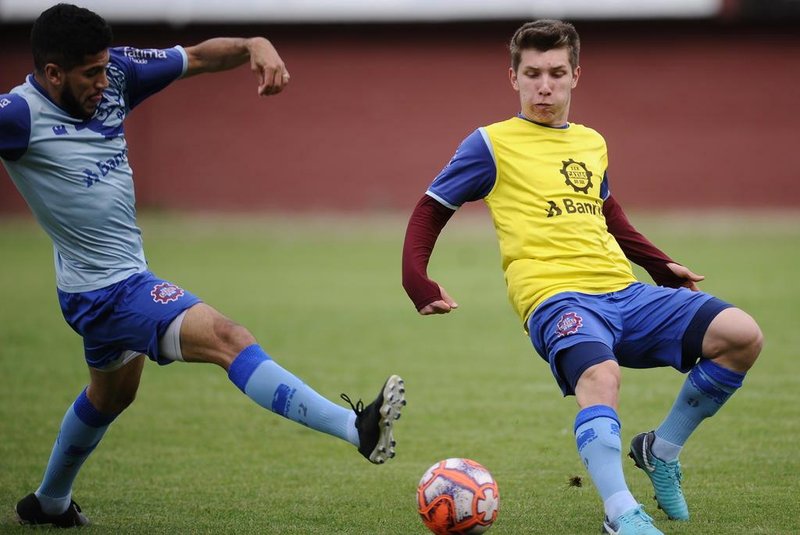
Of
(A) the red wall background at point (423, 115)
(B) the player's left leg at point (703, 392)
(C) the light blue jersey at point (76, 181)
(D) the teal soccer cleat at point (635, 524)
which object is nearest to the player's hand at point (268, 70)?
(C) the light blue jersey at point (76, 181)

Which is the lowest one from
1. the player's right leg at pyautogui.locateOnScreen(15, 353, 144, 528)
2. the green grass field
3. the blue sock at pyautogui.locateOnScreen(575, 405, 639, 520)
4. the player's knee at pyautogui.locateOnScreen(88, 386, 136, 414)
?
the green grass field

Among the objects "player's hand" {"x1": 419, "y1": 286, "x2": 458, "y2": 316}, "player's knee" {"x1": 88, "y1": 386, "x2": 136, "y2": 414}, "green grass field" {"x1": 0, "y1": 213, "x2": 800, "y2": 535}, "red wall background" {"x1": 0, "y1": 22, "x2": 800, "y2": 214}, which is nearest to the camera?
"player's hand" {"x1": 419, "y1": 286, "x2": 458, "y2": 316}

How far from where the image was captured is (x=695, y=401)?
504 cm

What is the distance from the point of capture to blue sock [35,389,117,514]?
5340mm

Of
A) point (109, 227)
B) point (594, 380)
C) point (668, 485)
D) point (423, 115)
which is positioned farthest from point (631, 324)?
point (423, 115)

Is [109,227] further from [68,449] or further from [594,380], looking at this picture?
[594,380]

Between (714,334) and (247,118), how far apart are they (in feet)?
85.4

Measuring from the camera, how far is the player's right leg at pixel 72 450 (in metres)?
5.31

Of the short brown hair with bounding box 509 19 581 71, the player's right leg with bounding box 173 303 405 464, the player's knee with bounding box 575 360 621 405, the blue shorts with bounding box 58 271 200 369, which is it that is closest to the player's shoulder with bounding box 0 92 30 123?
the blue shorts with bounding box 58 271 200 369

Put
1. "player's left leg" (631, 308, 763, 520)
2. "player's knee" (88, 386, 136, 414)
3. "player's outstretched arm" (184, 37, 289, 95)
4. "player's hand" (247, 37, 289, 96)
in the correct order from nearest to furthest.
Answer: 1. "player's left leg" (631, 308, 763, 520)
2. "player's hand" (247, 37, 289, 96)
3. "player's outstretched arm" (184, 37, 289, 95)
4. "player's knee" (88, 386, 136, 414)

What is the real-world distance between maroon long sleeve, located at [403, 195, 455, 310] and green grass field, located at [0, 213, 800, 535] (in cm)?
104

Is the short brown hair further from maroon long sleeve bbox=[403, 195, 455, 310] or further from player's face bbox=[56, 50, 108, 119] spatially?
player's face bbox=[56, 50, 108, 119]

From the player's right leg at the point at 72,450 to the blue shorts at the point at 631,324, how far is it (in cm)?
187

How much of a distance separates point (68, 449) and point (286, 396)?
1.32 m
